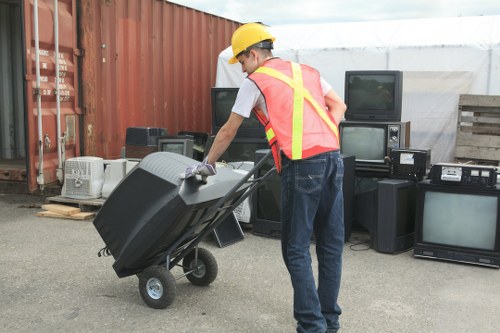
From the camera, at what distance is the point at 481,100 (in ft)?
21.2

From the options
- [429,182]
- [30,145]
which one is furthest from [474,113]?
[30,145]

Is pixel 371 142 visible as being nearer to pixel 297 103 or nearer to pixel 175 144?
pixel 175 144

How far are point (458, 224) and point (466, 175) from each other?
1.49 feet

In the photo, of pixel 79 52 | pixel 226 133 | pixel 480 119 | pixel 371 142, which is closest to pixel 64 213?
pixel 79 52

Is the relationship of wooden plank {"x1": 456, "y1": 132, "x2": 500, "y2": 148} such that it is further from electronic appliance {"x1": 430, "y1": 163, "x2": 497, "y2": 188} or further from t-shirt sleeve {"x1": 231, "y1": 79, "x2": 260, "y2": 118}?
t-shirt sleeve {"x1": 231, "y1": 79, "x2": 260, "y2": 118}

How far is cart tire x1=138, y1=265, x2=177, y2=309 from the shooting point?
3.58 m

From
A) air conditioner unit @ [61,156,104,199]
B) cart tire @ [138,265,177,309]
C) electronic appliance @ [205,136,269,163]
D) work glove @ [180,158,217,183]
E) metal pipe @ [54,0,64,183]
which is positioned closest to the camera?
work glove @ [180,158,217,183]

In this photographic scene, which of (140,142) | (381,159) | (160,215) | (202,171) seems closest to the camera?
(202,171)

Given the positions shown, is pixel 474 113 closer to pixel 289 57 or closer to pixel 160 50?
pixel 289 57

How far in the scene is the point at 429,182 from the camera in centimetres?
491

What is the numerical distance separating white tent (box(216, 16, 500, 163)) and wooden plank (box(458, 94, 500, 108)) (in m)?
0.86

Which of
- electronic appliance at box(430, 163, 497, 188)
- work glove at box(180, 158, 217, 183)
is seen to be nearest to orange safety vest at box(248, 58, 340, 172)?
work glove at box(180, 158, 217, 183)

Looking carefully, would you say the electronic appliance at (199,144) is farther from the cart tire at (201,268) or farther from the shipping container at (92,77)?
the cart tire at (201,268)

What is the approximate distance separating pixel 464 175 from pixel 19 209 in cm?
527
